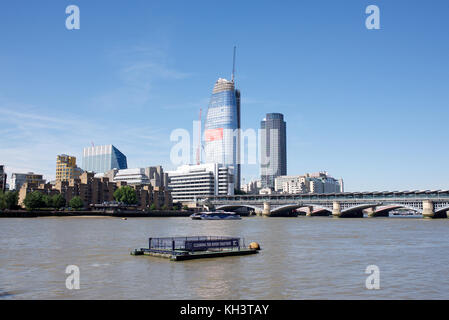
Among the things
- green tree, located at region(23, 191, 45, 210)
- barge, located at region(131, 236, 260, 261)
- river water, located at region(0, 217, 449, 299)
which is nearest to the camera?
river water, located at region(0, 217, 449, 299)

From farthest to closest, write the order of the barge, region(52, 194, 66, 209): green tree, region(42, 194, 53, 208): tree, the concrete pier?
region(52, 194, 66, 209): green tree, region(42, 194, 53, 208): tree, the concrete pier, the barge

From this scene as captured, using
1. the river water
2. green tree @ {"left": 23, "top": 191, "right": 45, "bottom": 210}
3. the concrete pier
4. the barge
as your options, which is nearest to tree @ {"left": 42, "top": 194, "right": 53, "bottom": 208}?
green tree @ {"left": 23, "top": 191, "right": 45, "bottom": 210}

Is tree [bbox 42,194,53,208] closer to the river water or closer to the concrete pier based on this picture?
the river water

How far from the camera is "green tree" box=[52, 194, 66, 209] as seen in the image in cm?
19162

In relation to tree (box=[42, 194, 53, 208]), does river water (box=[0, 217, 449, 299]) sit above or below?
below

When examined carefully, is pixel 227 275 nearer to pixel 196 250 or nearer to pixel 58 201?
pixel 196 250

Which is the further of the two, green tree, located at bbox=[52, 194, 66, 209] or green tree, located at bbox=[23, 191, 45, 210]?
green tree, located at bbox=[52, 194, 66, 209]

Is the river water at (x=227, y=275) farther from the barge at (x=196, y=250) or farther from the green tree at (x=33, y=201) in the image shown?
the green tree at (x=33, y=201)

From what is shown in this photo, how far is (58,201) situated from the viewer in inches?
7598

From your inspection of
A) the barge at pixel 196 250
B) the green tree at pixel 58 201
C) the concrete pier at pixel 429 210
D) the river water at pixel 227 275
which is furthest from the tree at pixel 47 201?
the barge at pixel 196 250
